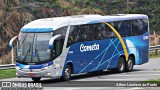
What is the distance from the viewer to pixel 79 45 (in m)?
25.8

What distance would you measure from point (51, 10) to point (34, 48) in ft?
76.2

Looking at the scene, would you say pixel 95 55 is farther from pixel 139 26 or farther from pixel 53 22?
pixel 139 26

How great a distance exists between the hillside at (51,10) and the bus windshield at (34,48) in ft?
39.1

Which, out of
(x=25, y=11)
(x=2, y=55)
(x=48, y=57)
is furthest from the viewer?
(x=25, y=11)

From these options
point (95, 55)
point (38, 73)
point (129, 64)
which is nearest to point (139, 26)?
point (129, 64)

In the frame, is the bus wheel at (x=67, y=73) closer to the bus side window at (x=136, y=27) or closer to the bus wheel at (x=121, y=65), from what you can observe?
the bus wheel at (x=121, y=65)

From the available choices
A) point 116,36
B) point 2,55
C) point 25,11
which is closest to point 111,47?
point 116,36

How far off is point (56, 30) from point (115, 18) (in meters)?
5.25

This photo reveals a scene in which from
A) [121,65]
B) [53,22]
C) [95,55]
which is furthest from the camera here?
[121,65]

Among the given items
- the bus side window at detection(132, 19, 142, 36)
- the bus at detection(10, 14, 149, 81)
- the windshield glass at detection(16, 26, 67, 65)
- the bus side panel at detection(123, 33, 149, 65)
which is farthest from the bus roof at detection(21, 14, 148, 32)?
the bus side window at detection(132, 19, 142, 36)

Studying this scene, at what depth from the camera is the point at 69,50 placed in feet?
82.0

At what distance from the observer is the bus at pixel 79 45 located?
24.0 m

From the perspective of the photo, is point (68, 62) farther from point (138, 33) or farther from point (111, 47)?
point (138, 33)

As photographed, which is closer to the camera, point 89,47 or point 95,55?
point 89,47
